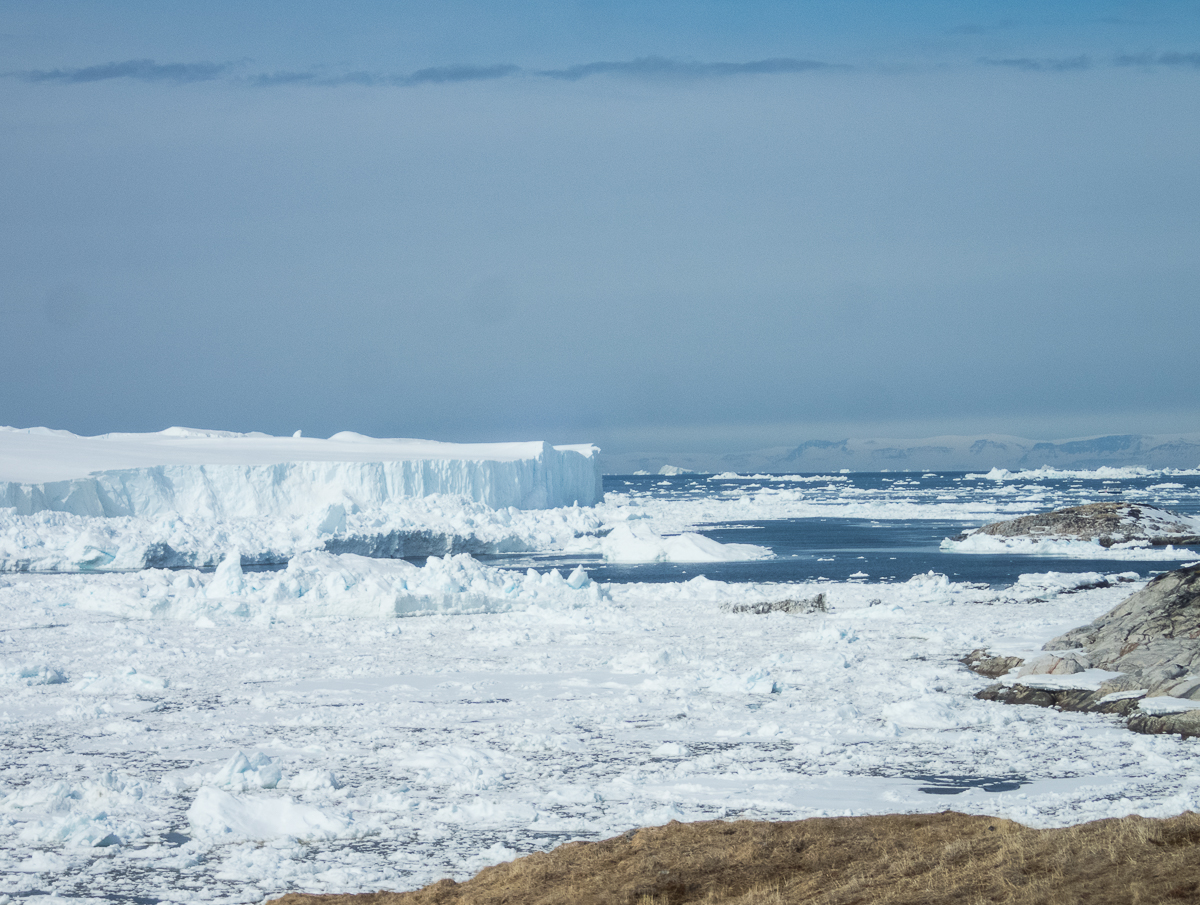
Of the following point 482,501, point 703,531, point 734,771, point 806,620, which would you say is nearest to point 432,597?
point 806,620

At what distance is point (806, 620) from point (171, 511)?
22015mm

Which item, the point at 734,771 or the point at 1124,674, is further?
the point at 1124,674

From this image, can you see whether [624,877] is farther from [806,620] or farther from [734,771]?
[806,620]

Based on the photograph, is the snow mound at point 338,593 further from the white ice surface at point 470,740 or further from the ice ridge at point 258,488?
the ice ridge at point 258,488

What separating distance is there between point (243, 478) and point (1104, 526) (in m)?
28.7

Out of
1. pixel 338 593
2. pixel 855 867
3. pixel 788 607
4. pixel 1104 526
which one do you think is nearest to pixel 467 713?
pixel 855 867

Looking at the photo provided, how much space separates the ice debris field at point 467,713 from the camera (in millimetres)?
7184

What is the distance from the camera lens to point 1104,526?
37.8m

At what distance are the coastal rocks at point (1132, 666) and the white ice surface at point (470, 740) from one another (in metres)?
0.39

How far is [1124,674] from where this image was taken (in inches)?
443

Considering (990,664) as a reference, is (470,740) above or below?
above

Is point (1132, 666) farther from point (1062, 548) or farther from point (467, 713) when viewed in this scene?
point (1062, 548)

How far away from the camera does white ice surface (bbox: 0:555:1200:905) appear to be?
703cm

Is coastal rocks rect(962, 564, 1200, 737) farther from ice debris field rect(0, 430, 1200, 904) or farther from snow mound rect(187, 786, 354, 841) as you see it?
snow mound rect(187, 786, 354, 841)
